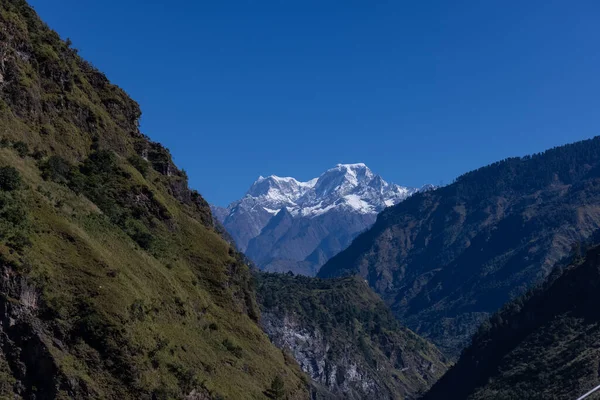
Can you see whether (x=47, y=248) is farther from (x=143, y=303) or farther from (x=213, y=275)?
(x=213, y=275)

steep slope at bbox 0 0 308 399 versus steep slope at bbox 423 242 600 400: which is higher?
steep slope at bbox 0 0 308 399

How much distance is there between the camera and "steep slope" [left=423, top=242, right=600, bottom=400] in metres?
145

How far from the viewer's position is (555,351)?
166 m

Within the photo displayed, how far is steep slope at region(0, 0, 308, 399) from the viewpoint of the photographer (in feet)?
163

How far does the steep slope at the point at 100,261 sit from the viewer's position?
49.7m

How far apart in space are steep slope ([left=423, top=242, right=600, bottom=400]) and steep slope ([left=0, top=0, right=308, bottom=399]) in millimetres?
83048

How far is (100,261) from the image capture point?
190 feet

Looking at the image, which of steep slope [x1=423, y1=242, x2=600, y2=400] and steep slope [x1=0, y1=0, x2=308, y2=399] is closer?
steep slope [x1=0, y1=0, x2=308, y2=399]

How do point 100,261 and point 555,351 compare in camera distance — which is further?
point 555,351

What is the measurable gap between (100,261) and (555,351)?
13957cm

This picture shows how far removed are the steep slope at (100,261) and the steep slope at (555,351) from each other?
8305cm

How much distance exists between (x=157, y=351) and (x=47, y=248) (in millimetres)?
12719

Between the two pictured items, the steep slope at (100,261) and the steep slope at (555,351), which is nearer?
the steep slope at (100,261)

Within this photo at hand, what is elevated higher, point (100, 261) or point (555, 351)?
point (100, 261)
